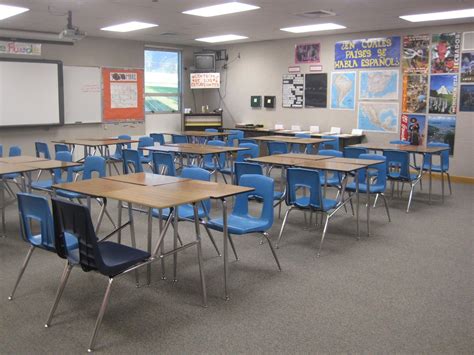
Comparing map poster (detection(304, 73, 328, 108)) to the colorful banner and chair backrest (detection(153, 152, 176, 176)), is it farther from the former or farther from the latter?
the colorful banner

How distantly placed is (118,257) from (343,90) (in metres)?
8.05

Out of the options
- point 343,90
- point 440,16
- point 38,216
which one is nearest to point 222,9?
point 440,16

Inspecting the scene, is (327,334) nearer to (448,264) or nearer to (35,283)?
(448,264)

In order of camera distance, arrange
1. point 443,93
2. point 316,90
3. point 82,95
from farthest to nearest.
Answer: point 316,90 → point 82,95 → point 443,93

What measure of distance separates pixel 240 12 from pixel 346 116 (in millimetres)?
3741

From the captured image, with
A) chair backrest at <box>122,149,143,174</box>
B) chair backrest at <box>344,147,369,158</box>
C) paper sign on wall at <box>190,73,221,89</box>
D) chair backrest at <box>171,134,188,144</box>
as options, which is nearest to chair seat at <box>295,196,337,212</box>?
chair backrest at <box>344,147,369,158</box>

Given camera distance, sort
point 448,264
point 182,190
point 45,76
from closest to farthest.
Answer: point 182,190 < point 448,264 < point 45,76

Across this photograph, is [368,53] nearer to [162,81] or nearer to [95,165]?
[162,81]

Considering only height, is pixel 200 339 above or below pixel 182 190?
below

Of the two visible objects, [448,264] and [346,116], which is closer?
[448,264]

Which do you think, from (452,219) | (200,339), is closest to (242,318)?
(200,339)

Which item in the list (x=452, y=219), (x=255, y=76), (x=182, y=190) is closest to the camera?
(x=182, y=190)

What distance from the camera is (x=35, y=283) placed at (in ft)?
13.1

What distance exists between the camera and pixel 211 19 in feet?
27.5
